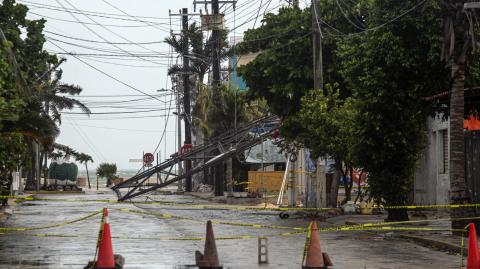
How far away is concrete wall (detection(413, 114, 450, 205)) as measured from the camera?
31203mm

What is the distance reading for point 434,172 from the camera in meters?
32.4

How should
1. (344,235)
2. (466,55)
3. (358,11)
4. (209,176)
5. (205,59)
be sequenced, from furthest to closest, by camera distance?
(209,176) → (205,59) → (358,11) → (344,235) → (466,55)

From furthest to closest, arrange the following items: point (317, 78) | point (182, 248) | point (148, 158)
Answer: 1. point (148, 158)
2. point (317, 78)
3. point (182, 248)

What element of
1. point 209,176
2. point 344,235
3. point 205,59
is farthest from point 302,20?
point 209,176

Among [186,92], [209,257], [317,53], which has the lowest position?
[209,257]

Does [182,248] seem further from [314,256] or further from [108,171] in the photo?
[108,171]

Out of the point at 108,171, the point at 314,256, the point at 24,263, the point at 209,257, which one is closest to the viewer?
the point at 314,256

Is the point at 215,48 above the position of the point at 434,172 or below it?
above

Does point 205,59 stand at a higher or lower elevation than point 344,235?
higher

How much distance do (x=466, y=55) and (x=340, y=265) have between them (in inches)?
294

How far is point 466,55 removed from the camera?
19.7 meters

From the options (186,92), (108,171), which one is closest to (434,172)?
(186,92)

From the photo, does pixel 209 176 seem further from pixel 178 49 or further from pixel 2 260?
pixel 2 260

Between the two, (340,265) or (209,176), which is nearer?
(340,265)
